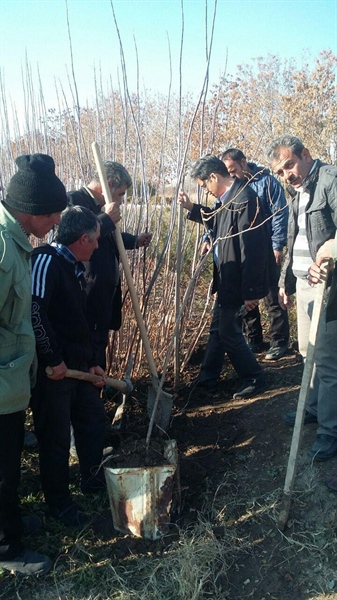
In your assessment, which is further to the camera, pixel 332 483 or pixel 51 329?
pixel 332 483

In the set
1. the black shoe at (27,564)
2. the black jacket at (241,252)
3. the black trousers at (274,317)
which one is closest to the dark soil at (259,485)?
the black shoe at (27,564)

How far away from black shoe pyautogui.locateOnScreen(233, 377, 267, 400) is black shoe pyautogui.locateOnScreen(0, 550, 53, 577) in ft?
5.96

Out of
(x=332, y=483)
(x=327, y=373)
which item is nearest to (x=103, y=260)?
(x=327, y=373)

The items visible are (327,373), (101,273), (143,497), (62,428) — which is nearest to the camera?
(143,497)

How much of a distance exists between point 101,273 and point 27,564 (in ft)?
5.18

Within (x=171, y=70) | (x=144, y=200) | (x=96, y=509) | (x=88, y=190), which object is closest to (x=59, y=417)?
(x=96, y=509)

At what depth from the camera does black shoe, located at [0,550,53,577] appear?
7.36 feet

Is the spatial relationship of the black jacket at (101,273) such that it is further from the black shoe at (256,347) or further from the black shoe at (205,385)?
the black shoe at (256,347)

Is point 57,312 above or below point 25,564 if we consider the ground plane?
above

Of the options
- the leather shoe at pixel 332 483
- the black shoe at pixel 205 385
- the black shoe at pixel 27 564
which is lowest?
the black shoe at pixel 27 564

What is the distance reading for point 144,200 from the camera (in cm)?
380

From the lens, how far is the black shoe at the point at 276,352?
427cm

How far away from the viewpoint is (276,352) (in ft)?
14.1

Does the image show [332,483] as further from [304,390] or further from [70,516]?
[70,516]
